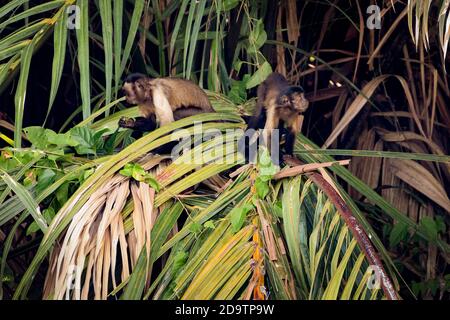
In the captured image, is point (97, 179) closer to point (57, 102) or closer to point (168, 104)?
point (168, 104)

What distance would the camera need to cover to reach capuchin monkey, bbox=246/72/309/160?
521 cm

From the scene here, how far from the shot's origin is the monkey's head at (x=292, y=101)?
522cm

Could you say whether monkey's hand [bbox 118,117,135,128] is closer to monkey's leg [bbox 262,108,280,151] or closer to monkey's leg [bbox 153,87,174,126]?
monkey's leg [bbox 153,87,174,126]

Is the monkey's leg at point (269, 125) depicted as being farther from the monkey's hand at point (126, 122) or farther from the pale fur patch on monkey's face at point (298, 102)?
the monkey's hand at point (126, 122)

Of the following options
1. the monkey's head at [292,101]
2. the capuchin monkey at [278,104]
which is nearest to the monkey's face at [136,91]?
the capuchin monkey at [278,104]

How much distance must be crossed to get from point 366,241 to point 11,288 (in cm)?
217

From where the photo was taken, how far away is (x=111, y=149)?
4.84m

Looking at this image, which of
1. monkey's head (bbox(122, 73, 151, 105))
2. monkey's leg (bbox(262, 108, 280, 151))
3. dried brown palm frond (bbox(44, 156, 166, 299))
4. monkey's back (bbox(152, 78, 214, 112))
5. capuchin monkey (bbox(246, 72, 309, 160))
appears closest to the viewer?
dried brown palm frond (bbox(44, 156, 166, 299))

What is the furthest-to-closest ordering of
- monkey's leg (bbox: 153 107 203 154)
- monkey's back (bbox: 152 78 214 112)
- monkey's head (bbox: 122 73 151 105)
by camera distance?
monkey's head (bbox: 122 73 151 105)
monkey's back (bbox: 152 78 214 112)
monkey's leg (bbox: 153 107 203 154)

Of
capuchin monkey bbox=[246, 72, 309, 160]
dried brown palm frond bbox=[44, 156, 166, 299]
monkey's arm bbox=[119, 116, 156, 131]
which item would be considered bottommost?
dried brown palm frond bbox=[44, 156, 166, 299]

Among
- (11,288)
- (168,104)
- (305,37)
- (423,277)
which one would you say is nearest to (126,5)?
(168,104)

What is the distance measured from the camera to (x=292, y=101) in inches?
206

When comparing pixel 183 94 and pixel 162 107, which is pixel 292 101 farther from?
pixel 162 107

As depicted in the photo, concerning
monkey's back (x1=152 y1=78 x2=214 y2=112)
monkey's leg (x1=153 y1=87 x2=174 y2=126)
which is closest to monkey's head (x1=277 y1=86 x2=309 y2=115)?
monkey's back (x1=152 y1=78 x2=214 y2=112)
